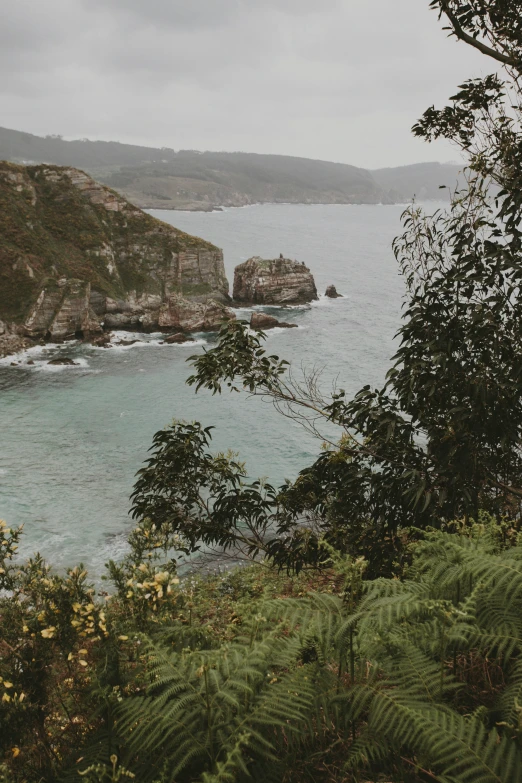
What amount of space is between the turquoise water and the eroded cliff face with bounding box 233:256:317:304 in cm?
305

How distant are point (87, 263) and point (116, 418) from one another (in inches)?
1048

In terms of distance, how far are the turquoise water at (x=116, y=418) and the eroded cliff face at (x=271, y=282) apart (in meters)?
3.05

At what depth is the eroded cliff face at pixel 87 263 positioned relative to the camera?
155ft

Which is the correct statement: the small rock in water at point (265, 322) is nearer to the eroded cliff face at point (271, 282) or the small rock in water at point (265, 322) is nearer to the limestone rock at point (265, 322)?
the limestone rock at point (265, 322)

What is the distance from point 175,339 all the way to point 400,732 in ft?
156

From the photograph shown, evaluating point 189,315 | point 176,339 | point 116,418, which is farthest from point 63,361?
point 189,315

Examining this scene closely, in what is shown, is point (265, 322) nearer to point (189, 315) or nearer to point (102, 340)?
point (189, 315)

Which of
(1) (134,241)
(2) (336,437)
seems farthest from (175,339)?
(2) (336,437)

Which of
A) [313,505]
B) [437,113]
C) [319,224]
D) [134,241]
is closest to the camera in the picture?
[437,113]

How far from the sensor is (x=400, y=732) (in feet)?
8.02

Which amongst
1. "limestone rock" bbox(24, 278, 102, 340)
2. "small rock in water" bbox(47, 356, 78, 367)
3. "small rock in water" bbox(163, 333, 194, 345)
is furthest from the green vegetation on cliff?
"limestone rock" bbox(24, 278, 102, 340)

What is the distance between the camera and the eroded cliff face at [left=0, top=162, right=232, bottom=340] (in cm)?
4709

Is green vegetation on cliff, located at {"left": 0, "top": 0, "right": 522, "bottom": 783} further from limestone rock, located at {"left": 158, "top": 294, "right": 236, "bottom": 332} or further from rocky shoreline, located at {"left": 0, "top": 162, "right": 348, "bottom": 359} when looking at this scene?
limestone rock, located at {"left": 158, "top": 294, "right": 236, "bottom": 332}

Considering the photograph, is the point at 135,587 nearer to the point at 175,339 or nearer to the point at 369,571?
the point at 369,571
